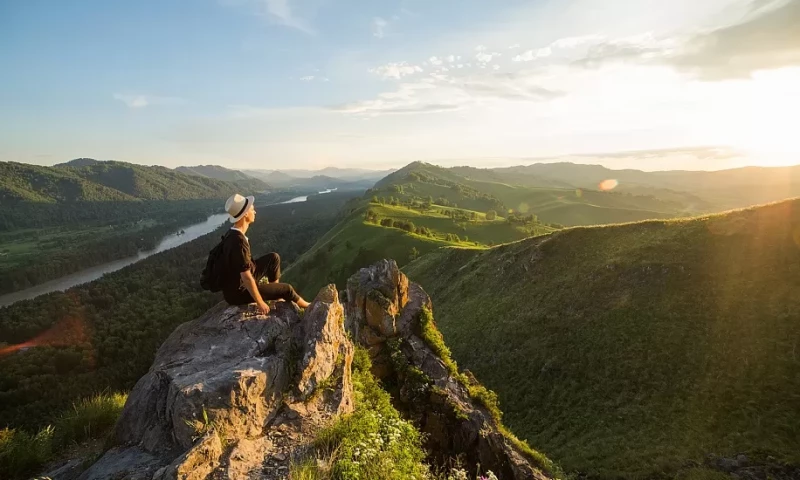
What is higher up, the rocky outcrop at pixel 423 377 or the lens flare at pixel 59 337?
the rocky outcrop at pixel 423 377

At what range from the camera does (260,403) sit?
9305 millimetres

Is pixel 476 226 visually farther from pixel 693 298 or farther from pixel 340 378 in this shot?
pixel 340 378

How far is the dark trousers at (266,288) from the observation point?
38.0ft

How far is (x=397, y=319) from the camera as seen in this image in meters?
19.2

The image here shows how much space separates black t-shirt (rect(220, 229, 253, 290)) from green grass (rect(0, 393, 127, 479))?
523cm

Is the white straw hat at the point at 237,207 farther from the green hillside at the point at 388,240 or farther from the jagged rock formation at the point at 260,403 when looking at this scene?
the green hillside at the point at 388,240

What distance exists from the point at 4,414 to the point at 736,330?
107237 mm

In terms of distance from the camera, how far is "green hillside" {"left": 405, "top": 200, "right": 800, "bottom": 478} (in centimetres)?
2475

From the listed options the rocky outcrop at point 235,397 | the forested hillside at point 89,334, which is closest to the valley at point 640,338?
the rocky outcrop at point 235,397

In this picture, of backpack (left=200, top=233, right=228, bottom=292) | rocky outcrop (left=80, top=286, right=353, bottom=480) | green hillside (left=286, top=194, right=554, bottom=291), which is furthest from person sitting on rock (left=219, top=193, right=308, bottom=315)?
green hillside (left=286, top=194, right=554, bottom=291)

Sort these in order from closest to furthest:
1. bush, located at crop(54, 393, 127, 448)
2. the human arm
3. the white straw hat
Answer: the human arm
bush, located at crop(54, 393, 127, 448)
the white straw hat

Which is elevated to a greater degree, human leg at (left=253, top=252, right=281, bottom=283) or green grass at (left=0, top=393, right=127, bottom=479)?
human leg at (left=253, top=252, right=281, bottom=283)

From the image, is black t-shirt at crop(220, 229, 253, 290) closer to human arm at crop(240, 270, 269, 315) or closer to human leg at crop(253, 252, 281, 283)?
human arm at crop(240, 270, 269, 315)

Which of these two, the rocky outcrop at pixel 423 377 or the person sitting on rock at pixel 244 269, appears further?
the rocky outcrop at pixel 423 377
